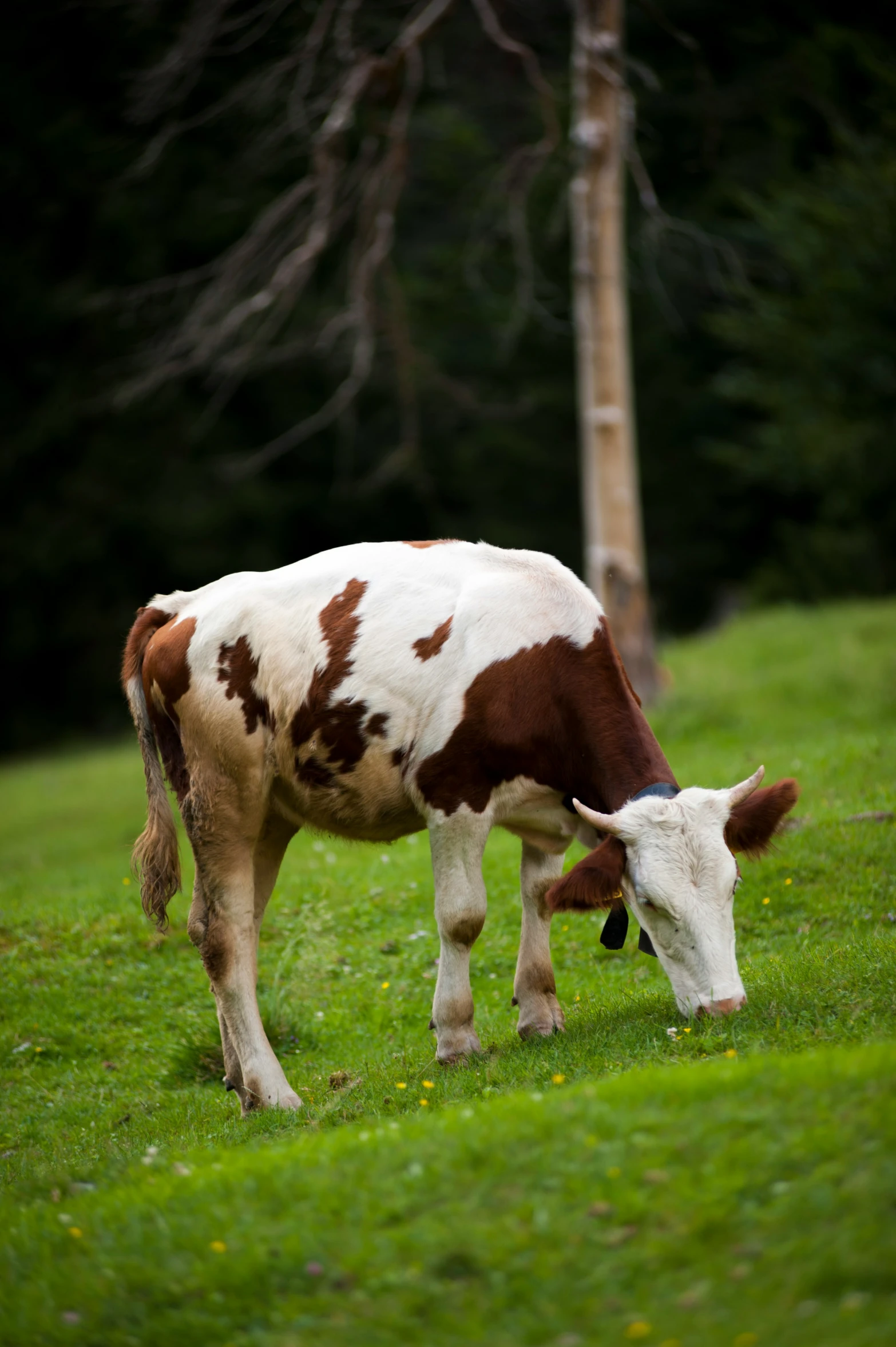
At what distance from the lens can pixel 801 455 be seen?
18.8 m

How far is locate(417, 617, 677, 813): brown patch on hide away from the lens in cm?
624

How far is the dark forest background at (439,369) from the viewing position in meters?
21.9

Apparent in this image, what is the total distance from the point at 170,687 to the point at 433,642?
56.7 inches

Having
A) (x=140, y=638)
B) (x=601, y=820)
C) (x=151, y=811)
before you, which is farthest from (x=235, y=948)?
(x=601, y=820)

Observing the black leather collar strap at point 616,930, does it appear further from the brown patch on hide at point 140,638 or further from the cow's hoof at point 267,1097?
the brown patch on hide at point 140,638

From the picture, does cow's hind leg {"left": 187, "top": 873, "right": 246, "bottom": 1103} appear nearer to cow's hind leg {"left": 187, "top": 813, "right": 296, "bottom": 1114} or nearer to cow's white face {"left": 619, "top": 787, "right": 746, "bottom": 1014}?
cow's hind leg {"left": 187, "top": 813, "right": 296, "bottom": 1114}

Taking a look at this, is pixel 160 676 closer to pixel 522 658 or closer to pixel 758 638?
pixel 522 658

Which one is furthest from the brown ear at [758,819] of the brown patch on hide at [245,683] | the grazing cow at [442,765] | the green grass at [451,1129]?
the brown patch on hide at [245,683]

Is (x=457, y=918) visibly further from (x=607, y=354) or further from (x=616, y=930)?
(x=607, y=354)

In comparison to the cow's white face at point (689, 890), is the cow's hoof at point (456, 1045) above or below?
below

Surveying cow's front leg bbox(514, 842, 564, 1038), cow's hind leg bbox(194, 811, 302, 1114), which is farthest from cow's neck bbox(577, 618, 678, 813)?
cow's hind leg bbox(194, 811, 302, 1114)

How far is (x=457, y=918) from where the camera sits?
6.35 metres

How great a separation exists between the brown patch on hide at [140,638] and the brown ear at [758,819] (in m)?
3.21

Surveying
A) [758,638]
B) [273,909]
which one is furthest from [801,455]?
[273,909]
